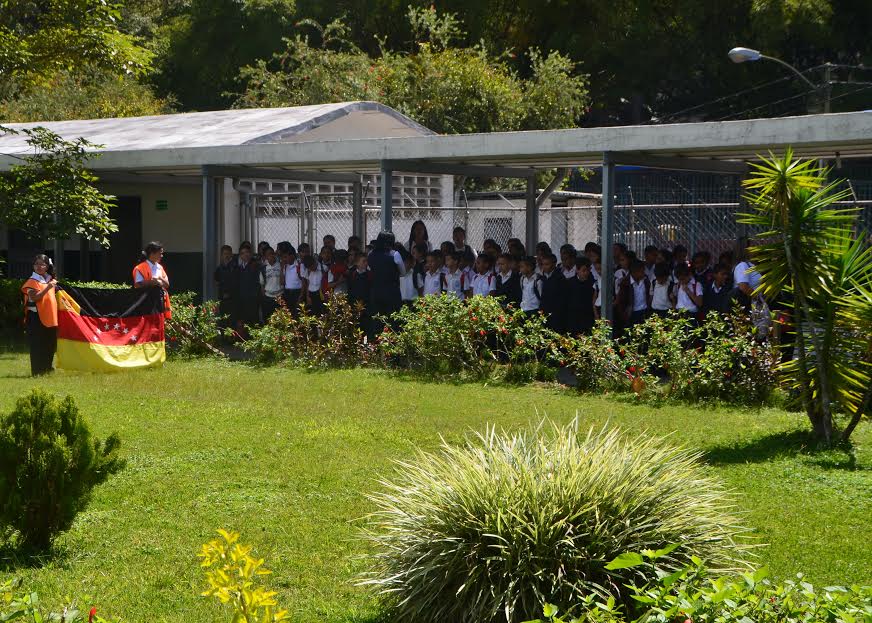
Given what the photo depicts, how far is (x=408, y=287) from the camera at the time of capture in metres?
16.1

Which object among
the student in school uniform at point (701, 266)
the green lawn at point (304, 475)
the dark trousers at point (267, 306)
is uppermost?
the student in school uniform at point (701, 266)

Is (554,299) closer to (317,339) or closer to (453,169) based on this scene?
(317,339)

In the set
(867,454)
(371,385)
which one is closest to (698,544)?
(867,454)

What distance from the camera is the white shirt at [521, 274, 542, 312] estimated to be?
14.6 m

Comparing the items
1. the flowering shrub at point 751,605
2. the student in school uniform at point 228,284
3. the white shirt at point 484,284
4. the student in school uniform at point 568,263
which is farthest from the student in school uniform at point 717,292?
the flowering shrub at point 751,605

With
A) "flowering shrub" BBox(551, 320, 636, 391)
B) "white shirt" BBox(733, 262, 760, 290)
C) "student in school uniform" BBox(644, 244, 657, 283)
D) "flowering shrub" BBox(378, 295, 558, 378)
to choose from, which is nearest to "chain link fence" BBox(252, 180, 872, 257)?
"student in school uniform" BBox(644, 244, 657, 283)

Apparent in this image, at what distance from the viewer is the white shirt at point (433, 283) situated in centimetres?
1588

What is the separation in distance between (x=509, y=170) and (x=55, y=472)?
12881 mm

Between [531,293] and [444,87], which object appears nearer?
[531,293]

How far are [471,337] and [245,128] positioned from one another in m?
8.60

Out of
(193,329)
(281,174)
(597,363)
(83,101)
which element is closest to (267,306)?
(193,329)

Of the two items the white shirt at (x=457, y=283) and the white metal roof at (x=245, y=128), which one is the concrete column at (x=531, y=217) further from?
the white metal roof at (x=245, y=128)

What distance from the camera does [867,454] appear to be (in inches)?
358

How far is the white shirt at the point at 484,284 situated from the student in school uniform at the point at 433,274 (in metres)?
0.66
